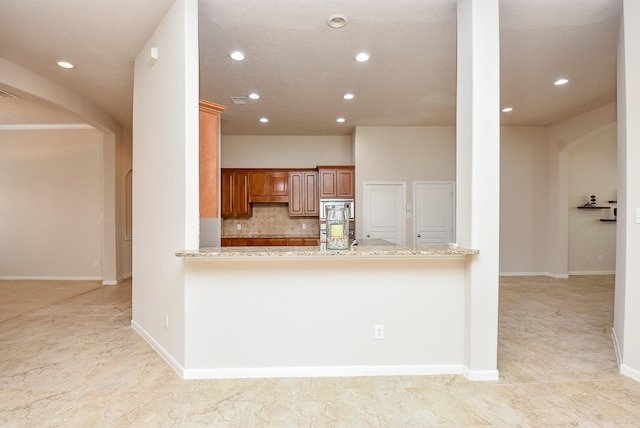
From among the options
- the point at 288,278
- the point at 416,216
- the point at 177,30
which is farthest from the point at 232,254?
the point at 416,216

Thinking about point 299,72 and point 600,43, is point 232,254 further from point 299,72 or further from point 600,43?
point 600,43

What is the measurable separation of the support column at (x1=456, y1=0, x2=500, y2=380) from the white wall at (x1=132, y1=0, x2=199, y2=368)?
204 centimetres

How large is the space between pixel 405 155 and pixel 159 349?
16.8 feet

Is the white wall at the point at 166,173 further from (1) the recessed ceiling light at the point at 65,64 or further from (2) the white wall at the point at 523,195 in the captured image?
(2) the white wall at the point at 523,195

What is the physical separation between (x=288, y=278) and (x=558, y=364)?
2343mm

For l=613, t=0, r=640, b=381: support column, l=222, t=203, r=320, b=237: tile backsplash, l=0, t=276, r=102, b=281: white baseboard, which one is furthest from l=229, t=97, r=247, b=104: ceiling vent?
l=0, t=276, r=102, b=281: white baseboard

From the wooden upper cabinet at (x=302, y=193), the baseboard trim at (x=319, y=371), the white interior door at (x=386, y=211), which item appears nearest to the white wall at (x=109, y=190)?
the wooden upper cabinet at (x=302, y=193)

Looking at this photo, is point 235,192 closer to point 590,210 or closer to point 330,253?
point 330,253

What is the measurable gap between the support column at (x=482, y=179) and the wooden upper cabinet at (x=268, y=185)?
174 inches

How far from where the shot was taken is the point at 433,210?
6.38 metres

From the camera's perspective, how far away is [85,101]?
15.6 feet

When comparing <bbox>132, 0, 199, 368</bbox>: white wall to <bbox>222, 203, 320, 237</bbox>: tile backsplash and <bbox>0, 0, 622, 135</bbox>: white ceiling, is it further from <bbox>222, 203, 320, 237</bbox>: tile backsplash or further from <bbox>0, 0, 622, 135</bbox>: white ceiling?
<bbox>222, 203, 320, 237</bbox>: tile backsplash

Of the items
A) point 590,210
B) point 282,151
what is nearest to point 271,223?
point 282,151

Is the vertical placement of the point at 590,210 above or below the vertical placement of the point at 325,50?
below
